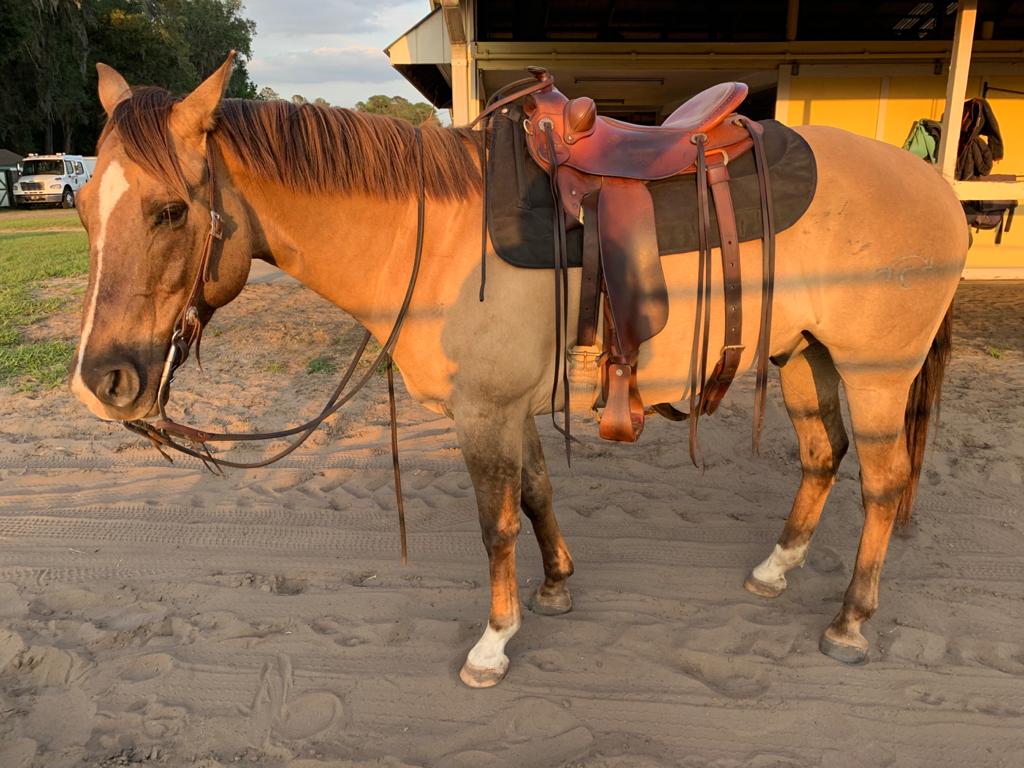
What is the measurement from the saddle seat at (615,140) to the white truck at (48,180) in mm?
28606


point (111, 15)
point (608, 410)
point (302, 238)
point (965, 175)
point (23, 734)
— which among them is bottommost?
point (23, 734)

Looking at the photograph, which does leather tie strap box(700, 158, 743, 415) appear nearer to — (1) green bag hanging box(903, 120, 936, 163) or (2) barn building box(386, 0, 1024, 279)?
(2) barn building box(386, 0, 1024, 279)

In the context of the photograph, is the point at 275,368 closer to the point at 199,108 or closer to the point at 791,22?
the point at 199,108

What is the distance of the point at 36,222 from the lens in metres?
18.3

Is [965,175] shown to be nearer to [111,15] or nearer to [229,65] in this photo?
[229,65]

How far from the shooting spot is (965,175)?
5.69 metres

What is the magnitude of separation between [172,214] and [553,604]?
1957mm

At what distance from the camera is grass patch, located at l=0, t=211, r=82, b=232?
55.1 feet

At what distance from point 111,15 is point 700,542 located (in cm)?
4059

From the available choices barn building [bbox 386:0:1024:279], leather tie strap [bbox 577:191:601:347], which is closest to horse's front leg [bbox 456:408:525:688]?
leather tie strap [bbox 577:191:601:347]

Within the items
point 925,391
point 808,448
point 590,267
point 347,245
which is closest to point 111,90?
point 347,245

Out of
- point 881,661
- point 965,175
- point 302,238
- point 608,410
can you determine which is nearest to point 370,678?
point 608,410

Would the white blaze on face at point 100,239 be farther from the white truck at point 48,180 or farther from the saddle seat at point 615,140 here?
the white truck at point 48,180

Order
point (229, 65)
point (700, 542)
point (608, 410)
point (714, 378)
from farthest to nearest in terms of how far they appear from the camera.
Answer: point (700, 542) < point (714, 378) < point (608, 410) < point (229, 65)
